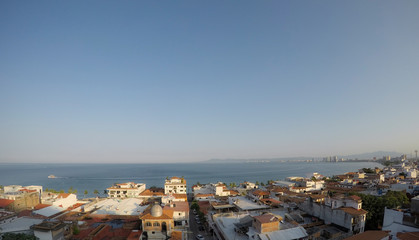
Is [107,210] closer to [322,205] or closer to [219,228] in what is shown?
[219,228]

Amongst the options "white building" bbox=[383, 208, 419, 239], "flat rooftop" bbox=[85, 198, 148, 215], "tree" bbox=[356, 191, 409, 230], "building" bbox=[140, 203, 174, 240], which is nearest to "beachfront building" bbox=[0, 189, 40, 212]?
"flat rooftop" bbox=[85, 198, 148, 215]

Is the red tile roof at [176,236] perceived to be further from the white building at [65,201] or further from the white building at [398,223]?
the white building at [65,201]

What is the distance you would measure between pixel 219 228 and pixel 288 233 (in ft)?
22.0

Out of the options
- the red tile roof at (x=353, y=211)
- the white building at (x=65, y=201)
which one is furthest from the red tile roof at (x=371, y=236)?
the white building at (x=65, y=201)

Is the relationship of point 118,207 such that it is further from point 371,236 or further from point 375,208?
point 375,208

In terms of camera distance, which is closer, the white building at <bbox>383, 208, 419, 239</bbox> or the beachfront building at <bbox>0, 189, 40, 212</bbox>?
the white building at <bbox>383, 208, 419, 239</bbox>

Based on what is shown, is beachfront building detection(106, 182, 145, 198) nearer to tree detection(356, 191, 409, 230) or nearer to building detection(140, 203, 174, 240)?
building detection(140, 203, 174, 240)

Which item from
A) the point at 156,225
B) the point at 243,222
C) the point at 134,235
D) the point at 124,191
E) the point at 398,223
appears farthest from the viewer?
the point at 124,191

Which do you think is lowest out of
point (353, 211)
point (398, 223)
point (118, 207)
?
point (118, 207)

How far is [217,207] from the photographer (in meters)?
27.7

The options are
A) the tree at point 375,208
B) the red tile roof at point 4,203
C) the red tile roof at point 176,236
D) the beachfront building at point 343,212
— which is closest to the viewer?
the beachfront building at point 343,212

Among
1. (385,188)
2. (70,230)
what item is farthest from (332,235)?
(385,188)

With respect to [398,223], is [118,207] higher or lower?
lower

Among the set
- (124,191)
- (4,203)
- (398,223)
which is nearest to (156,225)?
(398,223)
